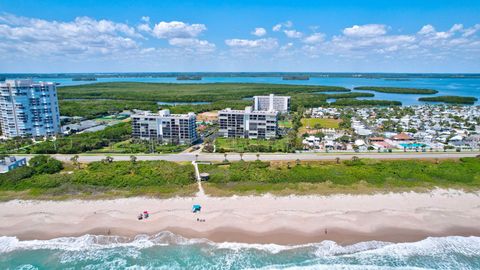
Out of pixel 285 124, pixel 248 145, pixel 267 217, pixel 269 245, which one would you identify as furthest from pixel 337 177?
pixel 285 124

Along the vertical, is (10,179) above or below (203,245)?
above

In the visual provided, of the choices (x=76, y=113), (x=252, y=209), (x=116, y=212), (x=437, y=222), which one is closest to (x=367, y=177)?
(x=437, y=222)

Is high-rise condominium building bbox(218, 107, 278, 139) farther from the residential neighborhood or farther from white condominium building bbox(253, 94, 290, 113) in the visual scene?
white condominium building bbox(253, 94, 290, 113)

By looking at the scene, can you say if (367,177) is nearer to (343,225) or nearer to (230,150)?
(343,225)

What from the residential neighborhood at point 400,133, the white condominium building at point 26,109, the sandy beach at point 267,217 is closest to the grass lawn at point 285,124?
the residential neighborhood at point 400,133

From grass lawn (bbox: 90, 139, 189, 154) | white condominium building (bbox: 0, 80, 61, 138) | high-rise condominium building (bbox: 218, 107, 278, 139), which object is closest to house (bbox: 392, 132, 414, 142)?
high-rise condominium building (bbox: 218, 107, 278, 139)

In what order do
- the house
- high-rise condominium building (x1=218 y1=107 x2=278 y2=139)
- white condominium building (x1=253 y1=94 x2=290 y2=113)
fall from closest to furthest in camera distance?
high-rise condominium building (x1=218 y1=107 x2=278 y2=139), the house, white condominium building (x1=253 y1=94 x2=290 y2=113)

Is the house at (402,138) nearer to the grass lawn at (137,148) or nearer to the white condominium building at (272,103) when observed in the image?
the grass lawn at (137,148)
